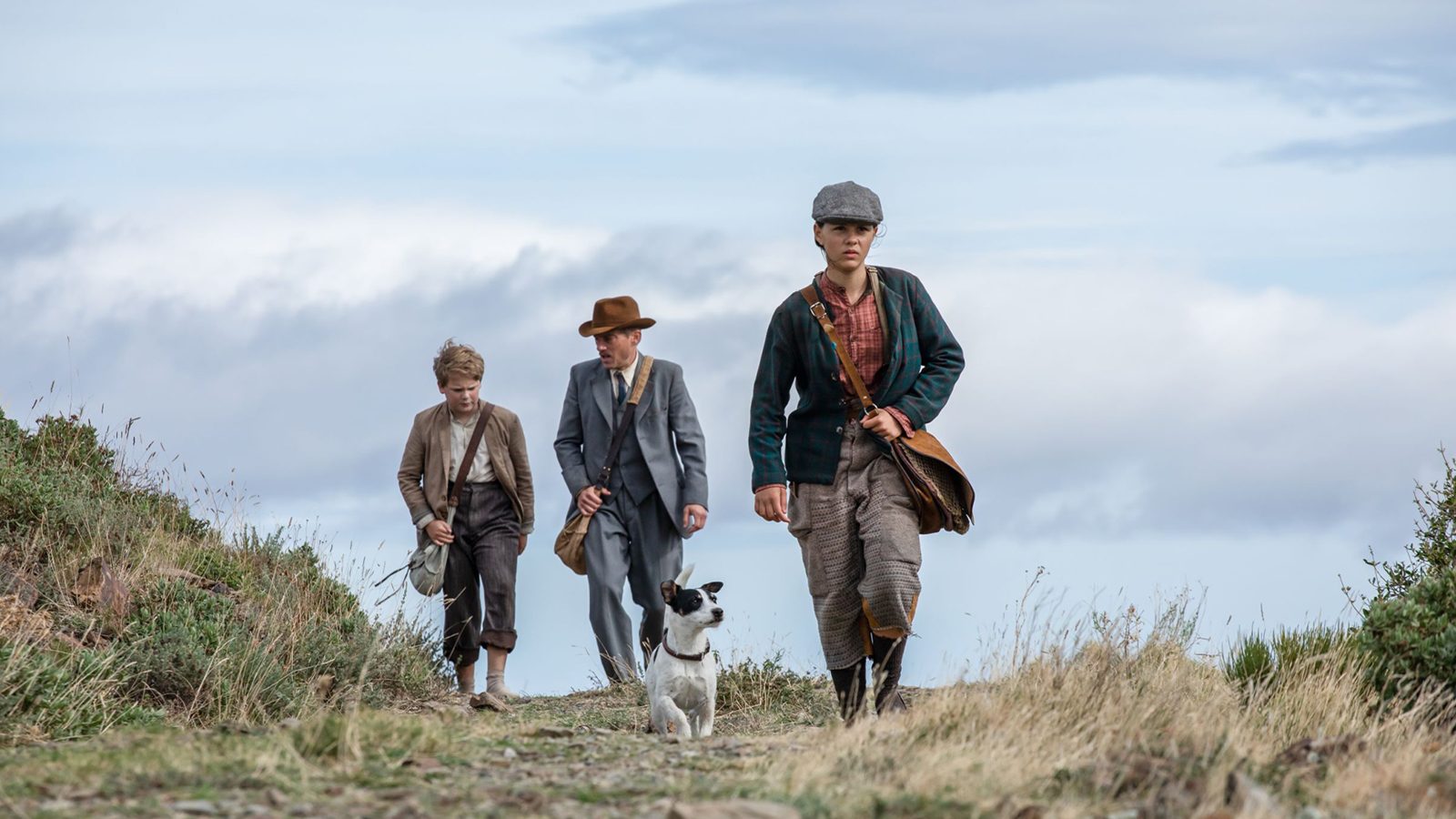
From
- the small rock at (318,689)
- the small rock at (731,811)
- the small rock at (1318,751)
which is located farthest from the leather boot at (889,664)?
the small rock at (318,689)

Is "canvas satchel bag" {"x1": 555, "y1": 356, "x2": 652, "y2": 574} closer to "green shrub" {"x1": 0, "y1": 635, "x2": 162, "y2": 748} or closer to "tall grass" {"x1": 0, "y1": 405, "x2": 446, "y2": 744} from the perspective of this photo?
"tall grass" {"x1": 0, "y1": 405, "x2": 446, "y2": 744}

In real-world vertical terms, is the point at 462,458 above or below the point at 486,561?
above

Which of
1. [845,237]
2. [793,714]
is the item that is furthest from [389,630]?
[845,237]

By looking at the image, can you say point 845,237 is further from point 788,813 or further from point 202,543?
point 202,543

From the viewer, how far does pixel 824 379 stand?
858 cm

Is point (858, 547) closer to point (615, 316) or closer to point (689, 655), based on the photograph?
point (689, 655)

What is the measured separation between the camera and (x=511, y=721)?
27.7 ft

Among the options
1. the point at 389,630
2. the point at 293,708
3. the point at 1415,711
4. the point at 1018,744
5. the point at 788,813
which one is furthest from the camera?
the point at 389,630

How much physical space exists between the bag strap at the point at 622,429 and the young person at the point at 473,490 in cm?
66

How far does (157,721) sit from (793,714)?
4.55 meters

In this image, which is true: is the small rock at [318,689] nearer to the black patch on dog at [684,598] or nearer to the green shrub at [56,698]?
the green shrub at [56,698]

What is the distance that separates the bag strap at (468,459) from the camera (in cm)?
1167

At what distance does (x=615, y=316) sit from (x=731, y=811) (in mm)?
7582

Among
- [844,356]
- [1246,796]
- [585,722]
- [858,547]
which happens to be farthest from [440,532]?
[1246,796]
